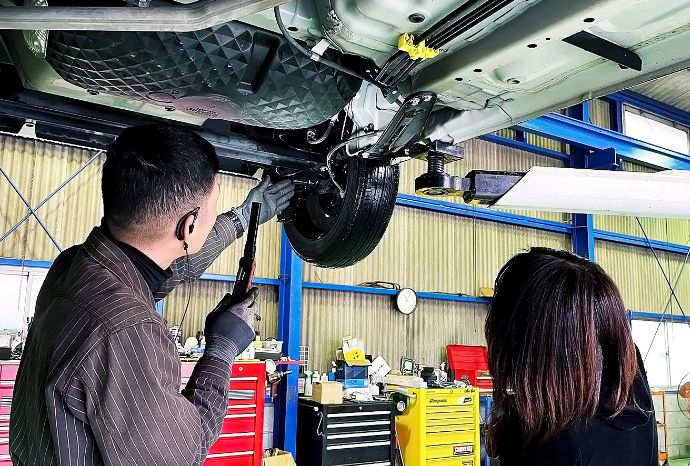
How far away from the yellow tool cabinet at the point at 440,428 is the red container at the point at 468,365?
0.96 metres

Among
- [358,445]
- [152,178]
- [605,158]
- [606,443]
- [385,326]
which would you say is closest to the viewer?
[606,443]

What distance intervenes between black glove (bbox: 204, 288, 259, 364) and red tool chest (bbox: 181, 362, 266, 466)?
308cm

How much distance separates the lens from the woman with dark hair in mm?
969

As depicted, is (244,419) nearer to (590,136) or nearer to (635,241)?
(590,136)

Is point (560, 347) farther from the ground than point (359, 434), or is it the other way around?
point (560, 347)

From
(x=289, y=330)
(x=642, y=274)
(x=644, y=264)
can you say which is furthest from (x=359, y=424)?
(x=644, y=264)

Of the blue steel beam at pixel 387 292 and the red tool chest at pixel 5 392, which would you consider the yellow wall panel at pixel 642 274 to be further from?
the red tool chest at pixel 5 392

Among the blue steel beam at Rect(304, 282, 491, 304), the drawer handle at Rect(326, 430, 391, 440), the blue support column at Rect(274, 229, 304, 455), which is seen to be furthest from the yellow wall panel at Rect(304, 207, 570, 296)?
the drawer handle at Rect(326, 430, 391, 440)

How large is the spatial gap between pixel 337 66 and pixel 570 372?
0.82m

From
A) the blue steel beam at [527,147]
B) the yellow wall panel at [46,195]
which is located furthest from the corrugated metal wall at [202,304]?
the blue steel beam at [527,147]

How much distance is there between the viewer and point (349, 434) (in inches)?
197

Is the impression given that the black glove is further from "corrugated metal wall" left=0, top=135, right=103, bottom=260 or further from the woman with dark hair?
"corrugated metal wall" left=0, top=135, right=103, bottom=260

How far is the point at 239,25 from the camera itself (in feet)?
4.20

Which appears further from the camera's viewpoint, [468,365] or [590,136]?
[468,365]
